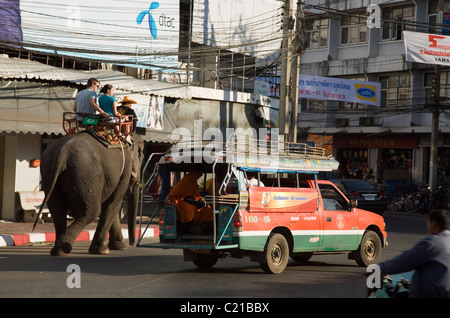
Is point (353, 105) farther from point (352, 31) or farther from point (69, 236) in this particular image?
point (69, 236)

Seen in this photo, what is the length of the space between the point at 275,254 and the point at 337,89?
68.4 ft

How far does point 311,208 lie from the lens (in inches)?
468

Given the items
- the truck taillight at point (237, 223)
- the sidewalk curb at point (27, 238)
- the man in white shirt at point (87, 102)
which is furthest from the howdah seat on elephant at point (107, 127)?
the truck taillight at point (237, 223)

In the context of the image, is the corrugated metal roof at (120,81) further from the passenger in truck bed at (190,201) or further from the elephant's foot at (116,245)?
the passenger in truck bed at (190,201)

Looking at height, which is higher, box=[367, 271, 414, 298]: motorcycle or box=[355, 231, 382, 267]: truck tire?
box=[367, 271, 414, 298]: motorcycle

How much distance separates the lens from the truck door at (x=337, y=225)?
12.1 m

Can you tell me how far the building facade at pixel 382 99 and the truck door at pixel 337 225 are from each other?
81.5 feet

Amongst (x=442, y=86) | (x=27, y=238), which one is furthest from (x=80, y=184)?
(x=442, y=86)

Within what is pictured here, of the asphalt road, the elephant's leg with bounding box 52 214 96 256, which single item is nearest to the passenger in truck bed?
the asphalt road

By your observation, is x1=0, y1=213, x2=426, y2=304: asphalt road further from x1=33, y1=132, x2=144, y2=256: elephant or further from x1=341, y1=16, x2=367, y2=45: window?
x1=341, y1=16, x2=367, y2=45: window

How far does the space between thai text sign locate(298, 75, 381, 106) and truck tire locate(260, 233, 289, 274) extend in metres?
17.0

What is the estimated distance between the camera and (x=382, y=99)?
41344mm

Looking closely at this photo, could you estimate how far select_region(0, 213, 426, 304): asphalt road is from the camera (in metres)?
8.88

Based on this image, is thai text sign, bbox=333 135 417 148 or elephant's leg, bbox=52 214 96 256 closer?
elephant's leg, bbox=52 214 96 256
